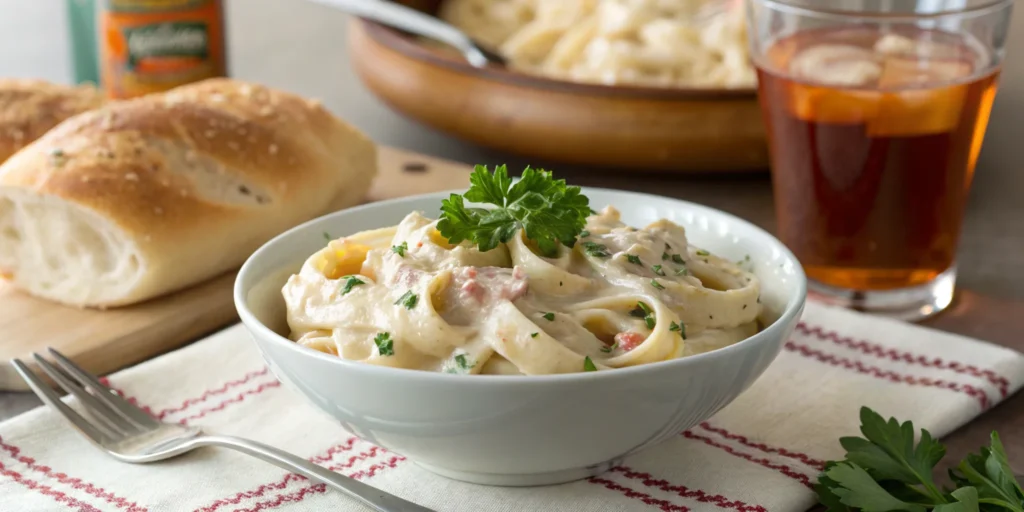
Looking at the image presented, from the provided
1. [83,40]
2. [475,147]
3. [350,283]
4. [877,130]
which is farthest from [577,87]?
[83,40]

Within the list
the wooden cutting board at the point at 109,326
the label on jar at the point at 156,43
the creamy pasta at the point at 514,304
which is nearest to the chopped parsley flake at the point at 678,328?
the creamy pasta at the point at 514,304

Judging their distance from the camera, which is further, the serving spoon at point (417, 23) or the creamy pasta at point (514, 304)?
the serving spoon at point (417, 23)

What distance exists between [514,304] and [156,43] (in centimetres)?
196

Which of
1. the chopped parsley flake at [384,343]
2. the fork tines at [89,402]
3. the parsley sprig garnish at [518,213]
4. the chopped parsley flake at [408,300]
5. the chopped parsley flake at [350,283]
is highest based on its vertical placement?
the parsley sprig garnish at [518,213]

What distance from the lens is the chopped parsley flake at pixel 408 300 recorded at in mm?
1535

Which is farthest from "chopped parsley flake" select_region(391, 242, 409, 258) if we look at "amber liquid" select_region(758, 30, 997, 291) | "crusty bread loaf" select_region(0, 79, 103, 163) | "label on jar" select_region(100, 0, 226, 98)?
"label on jar" select_region(100, 0, 226, 98)

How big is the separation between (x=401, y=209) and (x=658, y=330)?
0.66m

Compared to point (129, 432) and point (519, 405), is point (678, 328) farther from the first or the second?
point (129, 432)

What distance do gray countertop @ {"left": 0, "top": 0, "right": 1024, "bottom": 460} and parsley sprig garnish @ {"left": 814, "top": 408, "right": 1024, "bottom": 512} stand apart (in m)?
0.29

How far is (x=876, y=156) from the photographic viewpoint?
2301mm

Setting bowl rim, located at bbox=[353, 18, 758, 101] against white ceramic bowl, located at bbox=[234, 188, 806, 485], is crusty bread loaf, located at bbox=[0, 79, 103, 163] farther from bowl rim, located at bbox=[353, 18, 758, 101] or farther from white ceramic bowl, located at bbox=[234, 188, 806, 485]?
white ceramic bowl, located at bbox=[234, 188, 806, 485]

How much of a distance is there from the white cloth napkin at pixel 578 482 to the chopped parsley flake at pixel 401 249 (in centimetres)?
25

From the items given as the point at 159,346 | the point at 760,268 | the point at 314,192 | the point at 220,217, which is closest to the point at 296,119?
the point at 314,192

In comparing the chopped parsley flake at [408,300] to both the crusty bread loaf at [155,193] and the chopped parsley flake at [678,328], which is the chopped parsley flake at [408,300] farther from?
the crusty bread loaf at [155,193]
